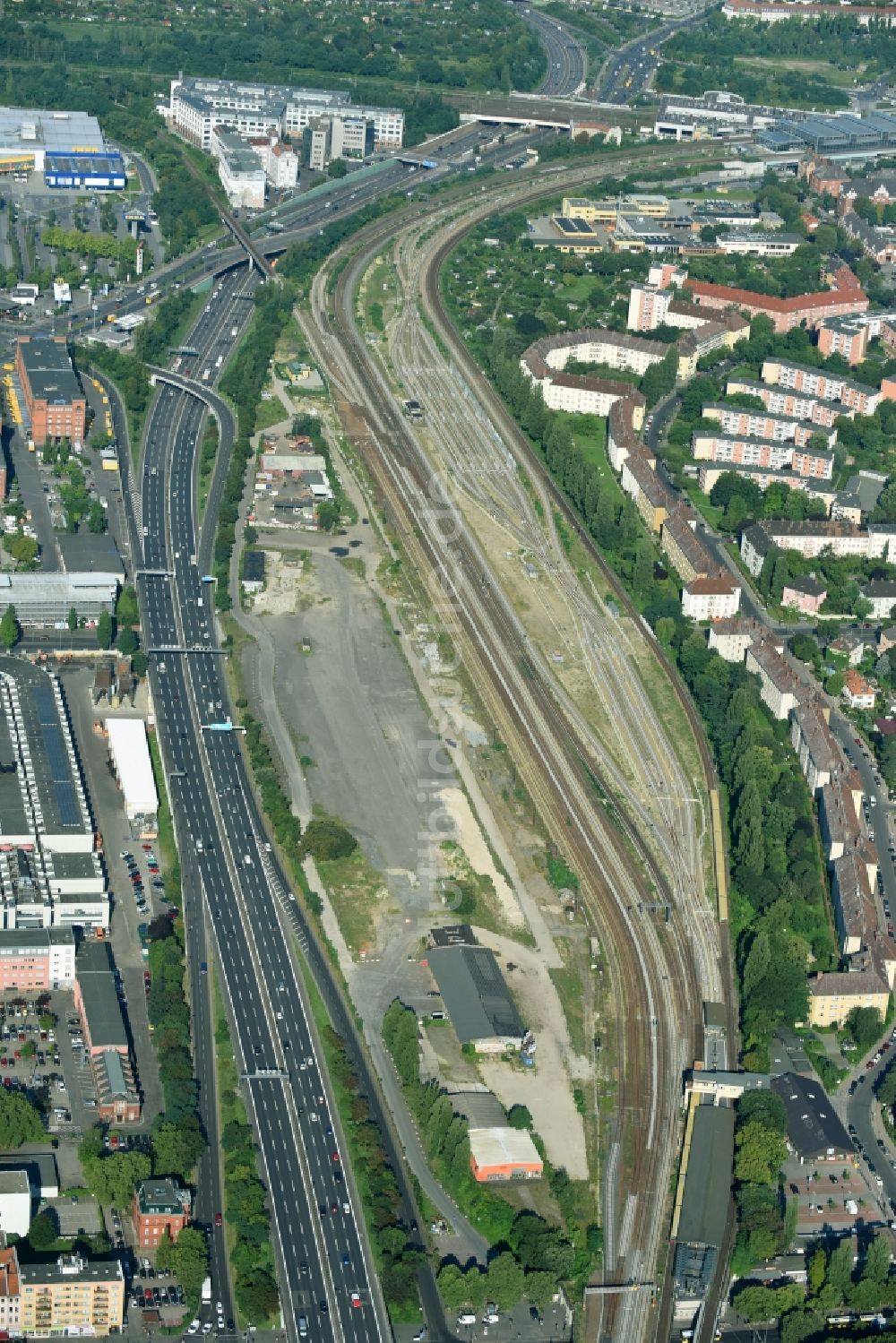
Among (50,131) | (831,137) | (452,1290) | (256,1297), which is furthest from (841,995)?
(831,137)

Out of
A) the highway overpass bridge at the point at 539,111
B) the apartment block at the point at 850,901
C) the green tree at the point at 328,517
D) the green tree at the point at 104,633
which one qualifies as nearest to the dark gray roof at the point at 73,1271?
the apartment block at the point at 850,901

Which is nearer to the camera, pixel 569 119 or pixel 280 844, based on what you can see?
pixel 280 844

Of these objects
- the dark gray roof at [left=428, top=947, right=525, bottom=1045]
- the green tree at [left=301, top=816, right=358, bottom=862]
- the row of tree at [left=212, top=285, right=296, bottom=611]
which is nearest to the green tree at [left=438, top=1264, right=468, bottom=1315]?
the dark gray roof at [left=428, top=947, right=525, bottom=1045]

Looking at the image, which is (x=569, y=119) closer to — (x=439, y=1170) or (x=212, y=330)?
(x=212, y=330)

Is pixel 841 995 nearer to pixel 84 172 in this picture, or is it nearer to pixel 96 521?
pixel 96 521

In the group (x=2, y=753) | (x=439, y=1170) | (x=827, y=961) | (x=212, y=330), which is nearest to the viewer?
(x=439, y=1170)

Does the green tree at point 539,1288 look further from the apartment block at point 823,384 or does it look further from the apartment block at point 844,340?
the apartment block at point 844,340

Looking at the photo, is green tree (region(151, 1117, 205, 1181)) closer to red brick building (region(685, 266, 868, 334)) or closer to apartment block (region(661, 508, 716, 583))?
apartment block (region(661, 508, 716, 583))

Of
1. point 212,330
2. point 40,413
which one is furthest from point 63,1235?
point 212,330
